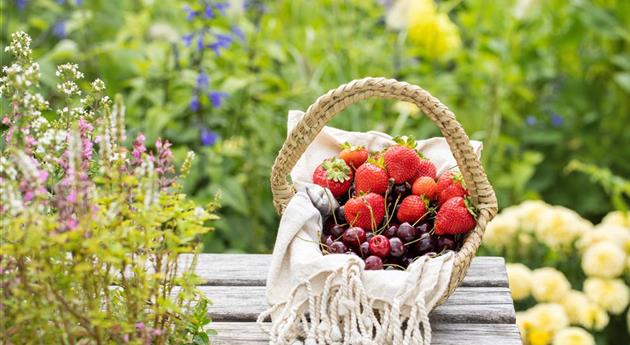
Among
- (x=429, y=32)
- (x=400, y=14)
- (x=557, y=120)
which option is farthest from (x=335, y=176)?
(x=557, y=120)

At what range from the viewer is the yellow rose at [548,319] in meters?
2.32

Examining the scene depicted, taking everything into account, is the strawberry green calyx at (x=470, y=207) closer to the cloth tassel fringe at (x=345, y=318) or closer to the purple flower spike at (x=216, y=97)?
the cloth tassel fringe at (x=345, y=318)

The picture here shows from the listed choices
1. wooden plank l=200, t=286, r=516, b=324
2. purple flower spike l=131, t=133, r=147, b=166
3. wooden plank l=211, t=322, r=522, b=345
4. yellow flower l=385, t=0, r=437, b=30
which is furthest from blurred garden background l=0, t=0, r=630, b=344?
purple flower spike l=131, t=133, r=147, b=166

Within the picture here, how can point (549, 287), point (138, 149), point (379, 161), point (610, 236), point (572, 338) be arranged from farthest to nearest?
point (610, 236) < point (549, 287) < point (572, 338) < point (379, 161) < point (138, 149)

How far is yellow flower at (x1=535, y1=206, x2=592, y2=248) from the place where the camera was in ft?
8.38

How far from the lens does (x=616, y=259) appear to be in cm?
245

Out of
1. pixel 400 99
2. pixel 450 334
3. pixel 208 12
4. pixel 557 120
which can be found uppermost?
pixel 208 12

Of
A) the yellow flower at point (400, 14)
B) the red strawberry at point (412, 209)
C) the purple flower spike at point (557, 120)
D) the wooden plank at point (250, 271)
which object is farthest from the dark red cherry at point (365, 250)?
the purple flower spike at point (557, 120)

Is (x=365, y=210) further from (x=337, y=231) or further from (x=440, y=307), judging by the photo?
(x=440, y=307)

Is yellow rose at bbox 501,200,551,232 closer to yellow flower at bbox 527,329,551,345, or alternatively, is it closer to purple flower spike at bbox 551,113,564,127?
yellow flower at bbox 527,329,551,345

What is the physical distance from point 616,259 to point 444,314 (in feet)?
2.91

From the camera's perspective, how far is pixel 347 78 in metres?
3.30

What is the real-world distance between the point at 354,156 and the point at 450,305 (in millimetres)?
344

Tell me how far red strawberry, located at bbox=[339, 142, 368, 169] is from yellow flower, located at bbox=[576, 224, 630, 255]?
37.7 inches
